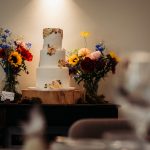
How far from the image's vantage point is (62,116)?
2736 mm

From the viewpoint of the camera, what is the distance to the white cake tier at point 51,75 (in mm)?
2838

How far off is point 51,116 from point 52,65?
0.42m

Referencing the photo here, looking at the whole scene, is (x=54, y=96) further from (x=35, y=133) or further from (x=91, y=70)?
(x=35, y=133)

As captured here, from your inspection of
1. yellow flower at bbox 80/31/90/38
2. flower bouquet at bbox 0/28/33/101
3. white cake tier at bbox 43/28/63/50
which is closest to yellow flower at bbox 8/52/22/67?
flower bouquet at bbox 0/28/33/101

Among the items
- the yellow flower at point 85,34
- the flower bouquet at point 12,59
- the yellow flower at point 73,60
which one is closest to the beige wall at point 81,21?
the yellow flower at point 85,34

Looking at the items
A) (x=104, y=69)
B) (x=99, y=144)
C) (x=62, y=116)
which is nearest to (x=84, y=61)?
(x=104, y=69)

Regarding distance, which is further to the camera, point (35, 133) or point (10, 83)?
point (10, 83)

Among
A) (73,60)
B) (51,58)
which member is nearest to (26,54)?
(51,58)

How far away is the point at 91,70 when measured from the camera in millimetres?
2867

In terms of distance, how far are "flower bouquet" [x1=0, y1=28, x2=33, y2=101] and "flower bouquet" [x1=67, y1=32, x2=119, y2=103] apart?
388mm

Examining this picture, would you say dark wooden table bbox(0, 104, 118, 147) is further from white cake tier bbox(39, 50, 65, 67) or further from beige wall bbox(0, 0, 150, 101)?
beige wall bbox(0, 0, 150, 101)

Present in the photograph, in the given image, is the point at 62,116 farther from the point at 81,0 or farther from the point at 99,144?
the point at 99,144

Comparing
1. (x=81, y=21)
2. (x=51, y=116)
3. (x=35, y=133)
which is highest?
(x=81, y=21)

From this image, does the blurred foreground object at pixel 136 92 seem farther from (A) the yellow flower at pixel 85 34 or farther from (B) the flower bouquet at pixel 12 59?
(A) the yellow flower at pixel 85 34
